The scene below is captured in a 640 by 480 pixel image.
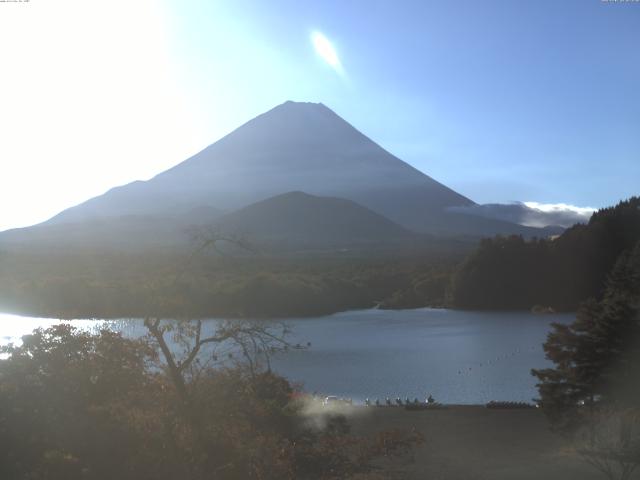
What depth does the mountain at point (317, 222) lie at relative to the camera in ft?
226

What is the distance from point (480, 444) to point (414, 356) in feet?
35.7

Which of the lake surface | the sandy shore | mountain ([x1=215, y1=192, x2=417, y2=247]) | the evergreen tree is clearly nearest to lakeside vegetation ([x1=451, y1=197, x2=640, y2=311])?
the lake surface

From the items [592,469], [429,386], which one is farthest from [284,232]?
[592,469]

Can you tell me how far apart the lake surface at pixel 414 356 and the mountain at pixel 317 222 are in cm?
3696

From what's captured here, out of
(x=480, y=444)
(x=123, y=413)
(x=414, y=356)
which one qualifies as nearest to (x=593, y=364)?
(x=480, y=444)

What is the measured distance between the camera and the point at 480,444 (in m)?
9.15

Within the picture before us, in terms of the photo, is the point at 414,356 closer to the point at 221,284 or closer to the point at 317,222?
the point at 221,284

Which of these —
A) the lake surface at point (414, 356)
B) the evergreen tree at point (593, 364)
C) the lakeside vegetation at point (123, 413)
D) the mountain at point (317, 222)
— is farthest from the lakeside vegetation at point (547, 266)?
the lakeside vegetation at point (123, 413)

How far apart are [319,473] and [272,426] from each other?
56cm

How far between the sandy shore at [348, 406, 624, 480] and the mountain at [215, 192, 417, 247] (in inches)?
2135

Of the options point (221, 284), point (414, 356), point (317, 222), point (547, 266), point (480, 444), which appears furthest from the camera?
point (317, 222)

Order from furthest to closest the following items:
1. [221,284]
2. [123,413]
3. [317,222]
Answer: [317,222], [221,284], [123,413]

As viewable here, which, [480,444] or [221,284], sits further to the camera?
[221,284]

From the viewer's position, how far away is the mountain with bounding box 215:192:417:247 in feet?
226
